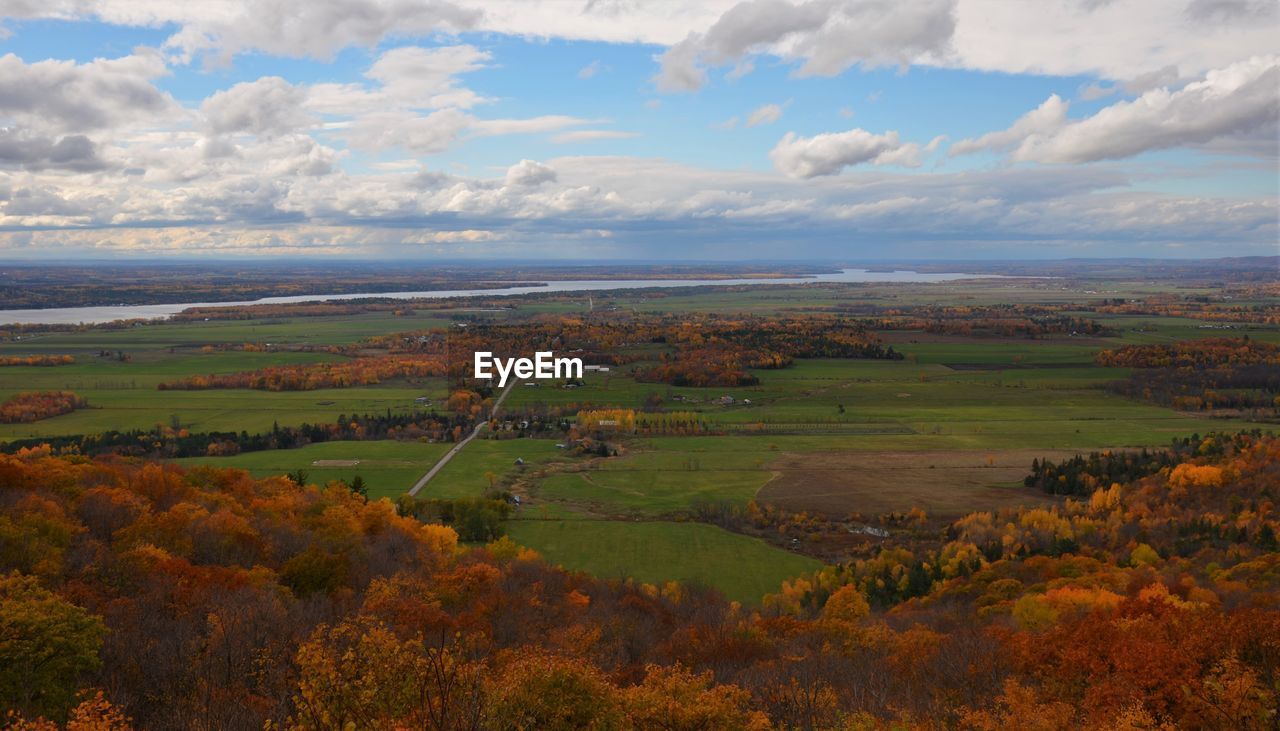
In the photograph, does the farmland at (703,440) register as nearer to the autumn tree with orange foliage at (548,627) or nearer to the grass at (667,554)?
the grass at (667,554)

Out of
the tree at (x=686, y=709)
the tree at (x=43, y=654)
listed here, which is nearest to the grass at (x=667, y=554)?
the tree at (x=686, y=709)

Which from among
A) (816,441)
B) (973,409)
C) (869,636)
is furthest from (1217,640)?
(973,409)

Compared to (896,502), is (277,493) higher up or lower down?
higher up

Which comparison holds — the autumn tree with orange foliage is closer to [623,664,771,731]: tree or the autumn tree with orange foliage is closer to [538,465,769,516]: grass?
[623,664,771,731]: tree

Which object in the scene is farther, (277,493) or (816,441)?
(816,441)

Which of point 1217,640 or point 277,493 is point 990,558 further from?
point 277,493

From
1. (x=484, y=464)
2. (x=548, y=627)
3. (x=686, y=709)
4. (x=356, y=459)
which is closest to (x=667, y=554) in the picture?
(x=548, y=627)
